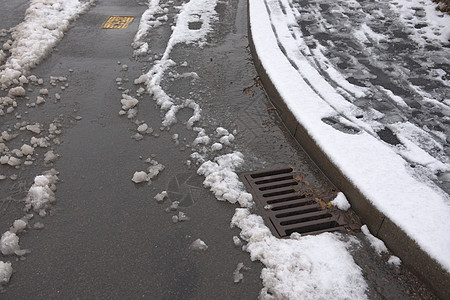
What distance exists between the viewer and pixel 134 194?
3373 mm

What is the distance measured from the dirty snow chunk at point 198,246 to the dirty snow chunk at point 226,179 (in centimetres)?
53

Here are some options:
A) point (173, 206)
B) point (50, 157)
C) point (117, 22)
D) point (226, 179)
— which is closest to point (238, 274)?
point (173, 206)

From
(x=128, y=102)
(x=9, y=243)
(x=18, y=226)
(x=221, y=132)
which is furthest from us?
(x=128, y=102)

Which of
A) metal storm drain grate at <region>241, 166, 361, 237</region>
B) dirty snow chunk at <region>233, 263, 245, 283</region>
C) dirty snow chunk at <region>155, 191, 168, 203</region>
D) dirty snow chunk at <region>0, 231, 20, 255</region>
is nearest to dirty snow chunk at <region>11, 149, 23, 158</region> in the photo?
dirty snow chunk at <region>0, 231, 20, 255</region>

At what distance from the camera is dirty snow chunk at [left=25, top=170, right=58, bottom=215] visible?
3.22 metres

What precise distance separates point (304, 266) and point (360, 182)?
1.00m

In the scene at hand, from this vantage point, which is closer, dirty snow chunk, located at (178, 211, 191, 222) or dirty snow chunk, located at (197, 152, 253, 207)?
dirty snow chunk, located at (178, 211, 191, 222)

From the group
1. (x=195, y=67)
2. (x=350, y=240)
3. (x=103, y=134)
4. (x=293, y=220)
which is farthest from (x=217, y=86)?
(x=350, y=240)

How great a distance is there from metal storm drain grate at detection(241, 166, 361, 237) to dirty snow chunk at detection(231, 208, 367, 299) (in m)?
0.16

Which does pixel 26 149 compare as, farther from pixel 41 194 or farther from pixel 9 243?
pixel 9 243

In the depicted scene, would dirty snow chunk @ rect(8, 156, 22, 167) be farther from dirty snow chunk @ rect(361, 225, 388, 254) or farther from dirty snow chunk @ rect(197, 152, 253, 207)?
dirty snow chunk @ rect(361, 225, 388, 254)

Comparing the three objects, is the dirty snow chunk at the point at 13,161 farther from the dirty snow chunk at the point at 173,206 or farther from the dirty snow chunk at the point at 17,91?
the dirty snow chunk at the point at 173,206

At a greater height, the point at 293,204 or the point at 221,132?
the point at 221,132

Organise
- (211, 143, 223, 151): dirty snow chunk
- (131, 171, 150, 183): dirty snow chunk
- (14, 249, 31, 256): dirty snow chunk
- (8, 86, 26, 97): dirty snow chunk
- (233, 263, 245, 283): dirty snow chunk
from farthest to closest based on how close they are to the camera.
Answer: (8, 86, 26, 97): dirty snow chunk
(211, 143, 223, 151): dirty snow chunk
(131, 171, 150, 183): dirty snow chunk
(14, 249, 31, 256): dirty snow chunk
(233, 263, 245, 283): dirty snow chunk
